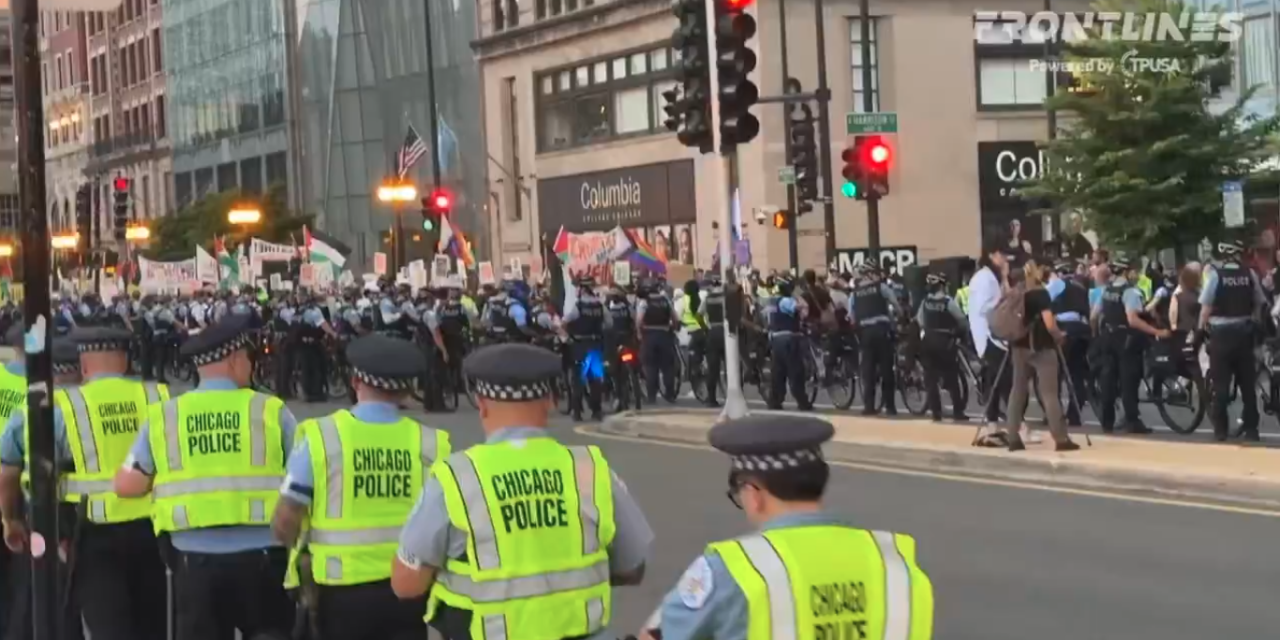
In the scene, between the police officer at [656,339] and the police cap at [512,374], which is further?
the police officer at [656,339]

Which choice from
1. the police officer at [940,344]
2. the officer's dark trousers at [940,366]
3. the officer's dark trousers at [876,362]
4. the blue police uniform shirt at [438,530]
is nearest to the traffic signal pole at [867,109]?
the officer's dark trousers at [876,362]

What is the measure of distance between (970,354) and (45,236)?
15.4 meters

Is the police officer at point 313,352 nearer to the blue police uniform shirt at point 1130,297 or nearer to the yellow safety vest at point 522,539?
the blue police uniform shirt at point 1130,297

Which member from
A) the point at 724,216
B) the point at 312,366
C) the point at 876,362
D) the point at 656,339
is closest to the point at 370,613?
the point at 724,216

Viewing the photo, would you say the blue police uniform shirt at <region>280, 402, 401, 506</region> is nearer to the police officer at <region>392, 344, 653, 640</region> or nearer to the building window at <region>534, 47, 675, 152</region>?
the police officer at <region>392, 344, 653, 640</region>

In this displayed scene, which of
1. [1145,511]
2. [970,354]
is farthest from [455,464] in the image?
[970,354]

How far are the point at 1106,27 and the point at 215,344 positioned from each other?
35.2 metres

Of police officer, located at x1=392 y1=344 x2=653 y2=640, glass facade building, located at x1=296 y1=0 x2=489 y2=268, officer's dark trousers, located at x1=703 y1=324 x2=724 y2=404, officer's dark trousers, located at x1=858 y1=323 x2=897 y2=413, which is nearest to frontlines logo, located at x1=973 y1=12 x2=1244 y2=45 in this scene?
officer's dark trousers, located at x1=703 y1=324 x2=724 y2=404

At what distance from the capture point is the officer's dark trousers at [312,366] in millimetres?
30531

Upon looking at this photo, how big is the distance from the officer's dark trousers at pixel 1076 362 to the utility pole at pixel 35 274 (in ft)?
42.4

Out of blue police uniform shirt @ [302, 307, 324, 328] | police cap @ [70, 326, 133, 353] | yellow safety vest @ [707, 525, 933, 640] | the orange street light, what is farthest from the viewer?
the orange street light

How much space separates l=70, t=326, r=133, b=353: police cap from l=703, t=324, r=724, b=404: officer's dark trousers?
52.7 ft

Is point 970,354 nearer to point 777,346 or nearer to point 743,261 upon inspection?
point 777,346

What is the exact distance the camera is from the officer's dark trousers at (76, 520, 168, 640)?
8.08 m
